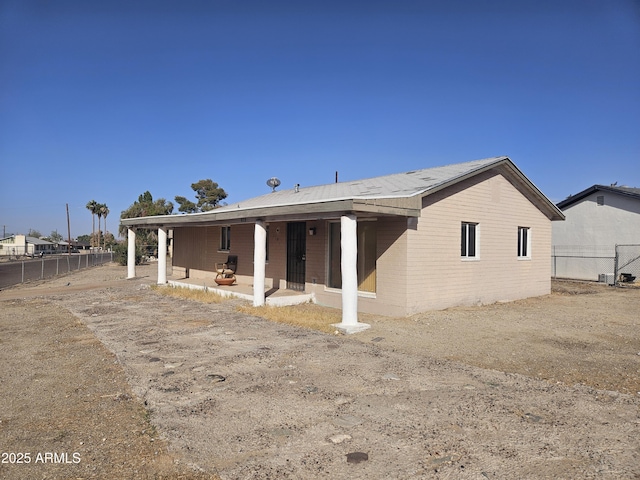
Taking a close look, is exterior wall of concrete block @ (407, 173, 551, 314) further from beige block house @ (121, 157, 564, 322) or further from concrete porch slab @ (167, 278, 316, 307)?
concrete porch slab @ (167, 278, 316, 307)

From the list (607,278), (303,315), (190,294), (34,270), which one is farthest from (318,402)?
(34,270)

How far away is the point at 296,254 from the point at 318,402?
8620 millimetres

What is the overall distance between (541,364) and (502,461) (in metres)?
3.31

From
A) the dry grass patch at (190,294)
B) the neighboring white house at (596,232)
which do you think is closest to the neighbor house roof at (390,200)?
the dry grass patch at (190,294)

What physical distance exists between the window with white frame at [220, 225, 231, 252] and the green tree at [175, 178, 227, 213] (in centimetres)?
4392

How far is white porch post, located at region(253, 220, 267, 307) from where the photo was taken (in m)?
10.9

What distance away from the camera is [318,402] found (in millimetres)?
4527

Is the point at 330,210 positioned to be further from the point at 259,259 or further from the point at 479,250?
the point at 479,250

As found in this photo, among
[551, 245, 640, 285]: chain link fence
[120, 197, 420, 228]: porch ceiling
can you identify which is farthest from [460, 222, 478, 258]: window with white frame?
[551, 245, 640, 285]: chain link fence

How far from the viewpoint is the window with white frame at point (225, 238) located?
1625 cm

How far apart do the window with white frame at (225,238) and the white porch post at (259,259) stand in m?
5.49

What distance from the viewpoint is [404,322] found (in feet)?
29.9

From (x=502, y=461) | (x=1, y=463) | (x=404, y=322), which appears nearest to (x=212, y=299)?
(x=404, y=322)

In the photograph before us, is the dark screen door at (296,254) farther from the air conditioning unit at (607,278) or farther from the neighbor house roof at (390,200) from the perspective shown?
the air conditioning unit at (607,278)
